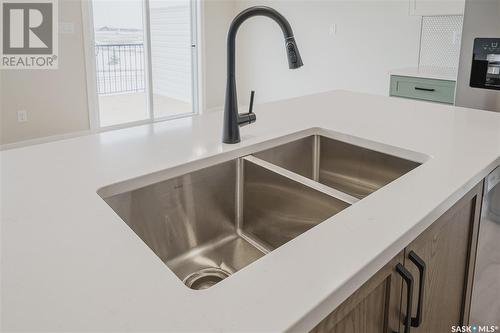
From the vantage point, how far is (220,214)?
1.28 meters

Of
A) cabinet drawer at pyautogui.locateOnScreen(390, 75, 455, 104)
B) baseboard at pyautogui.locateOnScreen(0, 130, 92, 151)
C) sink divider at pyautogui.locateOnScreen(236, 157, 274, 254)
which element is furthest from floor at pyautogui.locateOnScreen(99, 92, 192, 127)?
sink divider at pyautogui.locateOnScreen(236, 157, 274, 254)

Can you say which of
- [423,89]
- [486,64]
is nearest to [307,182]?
[486,64]

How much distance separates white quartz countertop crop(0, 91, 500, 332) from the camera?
0.57m

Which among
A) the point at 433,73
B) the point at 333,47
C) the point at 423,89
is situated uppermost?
the point at 333,47

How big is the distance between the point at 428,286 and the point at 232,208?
59 centimetres

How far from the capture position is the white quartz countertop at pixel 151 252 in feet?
1.86

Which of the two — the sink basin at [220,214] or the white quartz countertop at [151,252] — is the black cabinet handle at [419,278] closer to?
the white quartz countertop at [151,252]

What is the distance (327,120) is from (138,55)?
413cm

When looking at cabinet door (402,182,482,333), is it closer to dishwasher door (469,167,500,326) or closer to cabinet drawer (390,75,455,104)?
dishwasher door (469,167,500,326)

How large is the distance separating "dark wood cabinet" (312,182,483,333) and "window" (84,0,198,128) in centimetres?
429

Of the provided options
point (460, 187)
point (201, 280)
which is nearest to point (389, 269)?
point (460, 187)

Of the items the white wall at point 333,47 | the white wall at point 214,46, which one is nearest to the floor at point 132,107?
the white wall at point 214,46

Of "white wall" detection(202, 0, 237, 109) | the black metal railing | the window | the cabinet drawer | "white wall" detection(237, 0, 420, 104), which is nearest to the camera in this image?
the cabinet drawer

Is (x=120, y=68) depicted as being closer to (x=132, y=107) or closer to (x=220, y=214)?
(x=132, y=107)
